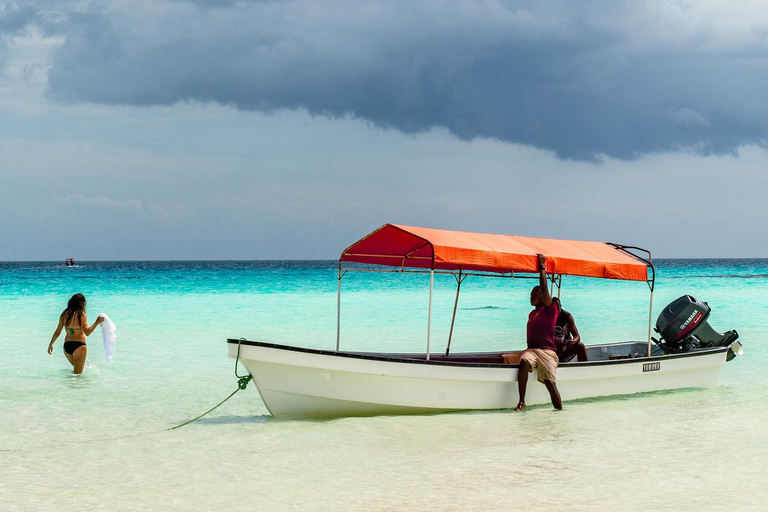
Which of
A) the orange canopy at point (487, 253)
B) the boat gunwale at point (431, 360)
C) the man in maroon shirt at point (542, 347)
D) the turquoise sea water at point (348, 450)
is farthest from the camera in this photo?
the man in maroon shirt at point (542, 347)

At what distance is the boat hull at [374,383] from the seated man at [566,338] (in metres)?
0.51

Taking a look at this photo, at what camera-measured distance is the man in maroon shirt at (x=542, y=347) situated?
900 cm

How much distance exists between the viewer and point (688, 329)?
11.1 m

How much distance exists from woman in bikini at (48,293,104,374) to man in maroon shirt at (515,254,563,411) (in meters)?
6.19

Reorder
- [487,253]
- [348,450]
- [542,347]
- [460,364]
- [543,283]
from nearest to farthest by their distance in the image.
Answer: [348,450], [460,364], [543,283], [487,253], [542,347]

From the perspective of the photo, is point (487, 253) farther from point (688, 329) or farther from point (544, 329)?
point (688, 329)

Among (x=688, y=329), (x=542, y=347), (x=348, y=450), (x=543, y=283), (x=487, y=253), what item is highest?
(x=487, y=253)

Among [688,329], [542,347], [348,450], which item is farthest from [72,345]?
[688,329]

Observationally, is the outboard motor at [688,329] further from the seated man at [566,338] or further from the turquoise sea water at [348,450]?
the seated man at [566,338]

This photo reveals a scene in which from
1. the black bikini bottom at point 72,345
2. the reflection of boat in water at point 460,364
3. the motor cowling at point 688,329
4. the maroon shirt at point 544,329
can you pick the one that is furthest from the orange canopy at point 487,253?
the black bikini bottom at point 72,345

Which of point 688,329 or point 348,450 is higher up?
point 688,329

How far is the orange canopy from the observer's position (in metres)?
8.80

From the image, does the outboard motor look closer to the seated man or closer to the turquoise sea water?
the turquoise sea water

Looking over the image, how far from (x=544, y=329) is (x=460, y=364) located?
1.26m
